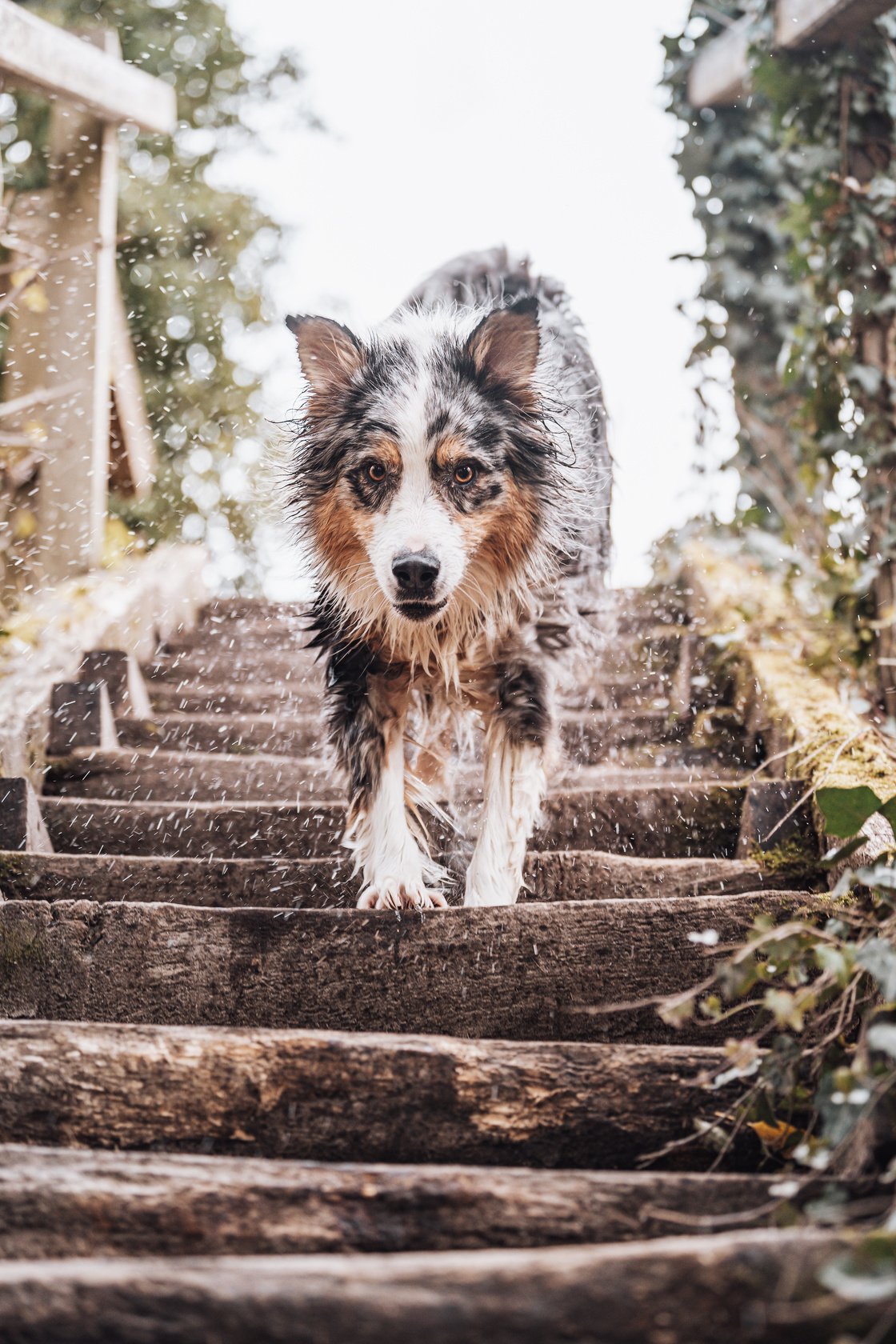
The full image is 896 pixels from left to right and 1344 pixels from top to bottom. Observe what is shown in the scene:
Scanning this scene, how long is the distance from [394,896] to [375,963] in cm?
47

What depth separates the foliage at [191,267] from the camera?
9.40 meters

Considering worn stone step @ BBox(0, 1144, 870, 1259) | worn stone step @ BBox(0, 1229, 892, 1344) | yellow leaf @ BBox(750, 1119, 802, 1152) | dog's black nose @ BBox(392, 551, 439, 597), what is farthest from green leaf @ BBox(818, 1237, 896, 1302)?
dog's black nose @ BBox(392, 551, 439, 597)

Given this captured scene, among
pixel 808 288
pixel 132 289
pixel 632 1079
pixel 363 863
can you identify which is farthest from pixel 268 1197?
pixel 132 289

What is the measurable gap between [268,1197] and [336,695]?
71.2 inches

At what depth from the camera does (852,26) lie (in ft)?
13.0

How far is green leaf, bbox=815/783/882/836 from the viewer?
1.86 meters

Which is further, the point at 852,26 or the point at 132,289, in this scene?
the point at 132,289

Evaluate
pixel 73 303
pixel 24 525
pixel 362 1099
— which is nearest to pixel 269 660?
pixel 24 525

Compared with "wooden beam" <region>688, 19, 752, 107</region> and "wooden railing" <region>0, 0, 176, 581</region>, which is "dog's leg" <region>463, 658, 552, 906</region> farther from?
"wooden beam" <region>688, 19, 752, 107</region>

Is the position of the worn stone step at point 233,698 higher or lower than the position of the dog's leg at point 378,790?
higher

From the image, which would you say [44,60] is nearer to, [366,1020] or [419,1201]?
[366,1020]

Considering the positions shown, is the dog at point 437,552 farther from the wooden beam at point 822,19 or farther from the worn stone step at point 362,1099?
the wooden beam at point 822,19

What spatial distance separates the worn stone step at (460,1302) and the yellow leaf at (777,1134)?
0.53m

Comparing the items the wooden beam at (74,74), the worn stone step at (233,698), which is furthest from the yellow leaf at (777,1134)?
the wooden beam at (74,74)
